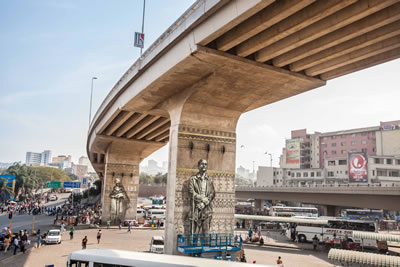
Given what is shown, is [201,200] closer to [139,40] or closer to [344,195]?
[139,40]

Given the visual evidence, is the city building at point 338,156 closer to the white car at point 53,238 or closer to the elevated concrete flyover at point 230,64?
the elevated concrete flyover at point 230,64

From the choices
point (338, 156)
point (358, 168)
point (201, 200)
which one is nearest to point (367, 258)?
point (201, 200)

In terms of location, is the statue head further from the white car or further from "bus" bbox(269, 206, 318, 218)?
"bus" bbox(269, 206, 318, 218)

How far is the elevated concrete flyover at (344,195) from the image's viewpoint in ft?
120

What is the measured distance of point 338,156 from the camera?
97.1m

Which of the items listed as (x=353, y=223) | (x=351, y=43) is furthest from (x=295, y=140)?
(x=351, y=43)

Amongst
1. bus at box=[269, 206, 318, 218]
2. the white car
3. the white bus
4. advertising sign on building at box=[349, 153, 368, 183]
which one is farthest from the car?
advertising sign on building at box=[349, 153, 368, 183]

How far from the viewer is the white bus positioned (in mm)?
13958

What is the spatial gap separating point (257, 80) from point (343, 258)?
13153 mm

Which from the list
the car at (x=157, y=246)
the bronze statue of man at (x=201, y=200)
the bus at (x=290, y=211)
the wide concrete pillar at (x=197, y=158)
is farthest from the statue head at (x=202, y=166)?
the bus at (x=290, y=211)

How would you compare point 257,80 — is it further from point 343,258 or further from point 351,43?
point 343,258

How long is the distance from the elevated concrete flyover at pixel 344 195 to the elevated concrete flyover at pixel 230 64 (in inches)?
920

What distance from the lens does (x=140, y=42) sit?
83.4ft

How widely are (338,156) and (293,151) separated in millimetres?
16252
